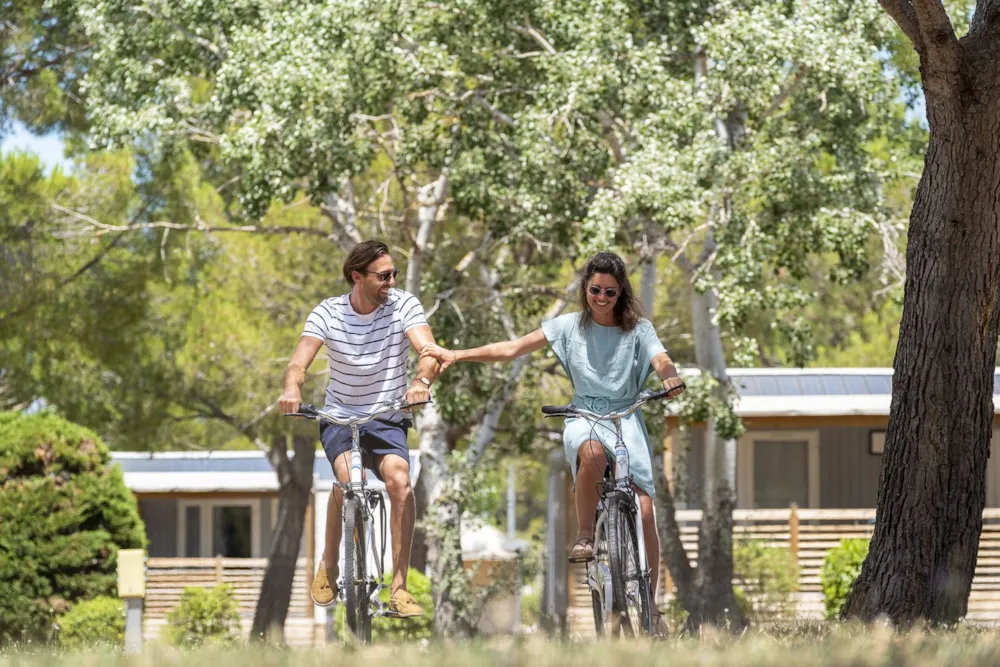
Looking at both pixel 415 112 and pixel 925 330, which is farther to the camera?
pixel 415 112

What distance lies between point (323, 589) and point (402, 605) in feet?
1.59

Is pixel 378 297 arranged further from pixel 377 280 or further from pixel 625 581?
pixel 625 581

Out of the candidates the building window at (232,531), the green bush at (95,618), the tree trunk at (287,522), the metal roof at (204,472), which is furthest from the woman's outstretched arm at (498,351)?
the building window at (232,531)

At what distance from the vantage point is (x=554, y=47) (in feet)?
50.7

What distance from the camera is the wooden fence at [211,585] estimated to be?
25234mm

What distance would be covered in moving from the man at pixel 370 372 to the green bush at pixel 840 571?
10646 millimetres

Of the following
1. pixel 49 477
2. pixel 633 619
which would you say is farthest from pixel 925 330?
pixel 49 477

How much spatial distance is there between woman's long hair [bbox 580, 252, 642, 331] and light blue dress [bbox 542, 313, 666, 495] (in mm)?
35

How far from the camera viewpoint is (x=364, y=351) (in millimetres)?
7473

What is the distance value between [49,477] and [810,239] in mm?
8125

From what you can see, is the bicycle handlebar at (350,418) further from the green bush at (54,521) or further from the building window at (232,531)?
the building window at (232,531)

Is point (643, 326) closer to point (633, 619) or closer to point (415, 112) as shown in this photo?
point (633, 619)

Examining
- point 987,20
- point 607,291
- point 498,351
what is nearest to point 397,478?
point 498,351

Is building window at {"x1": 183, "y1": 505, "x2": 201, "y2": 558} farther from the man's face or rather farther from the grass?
the grass
